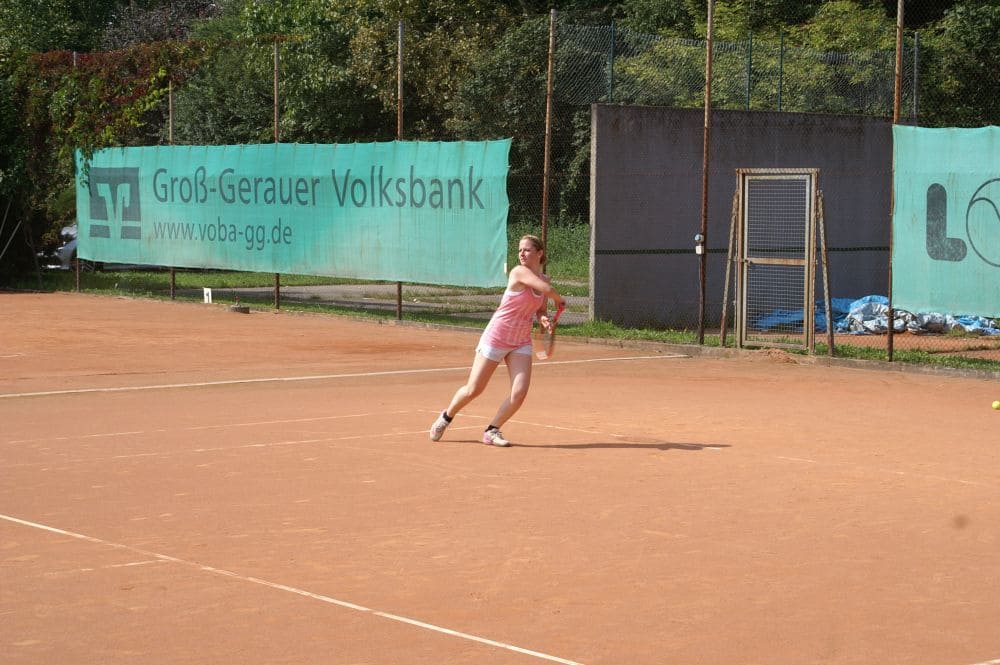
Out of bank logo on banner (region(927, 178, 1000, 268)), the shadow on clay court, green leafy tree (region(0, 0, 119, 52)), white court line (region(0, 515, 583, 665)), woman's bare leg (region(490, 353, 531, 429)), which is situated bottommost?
white court line (region(0, 515, 583, 665))

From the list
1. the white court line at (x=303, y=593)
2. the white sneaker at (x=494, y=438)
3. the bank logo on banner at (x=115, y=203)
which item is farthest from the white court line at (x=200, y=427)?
the bank logo on banner at (x=115, y=203)

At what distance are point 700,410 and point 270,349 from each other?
683 cm

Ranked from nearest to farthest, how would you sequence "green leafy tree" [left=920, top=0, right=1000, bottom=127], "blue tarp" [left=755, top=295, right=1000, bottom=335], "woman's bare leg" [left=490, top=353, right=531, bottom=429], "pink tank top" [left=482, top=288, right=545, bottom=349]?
"woman's bare leg" [left=490, top=353, right=531, bottom=429], "pink tank top" [left=482, top=288, right=545, bottom=349], "blue tarp" [left=755, top=295, right=1000, bottom=335], "green leafy tree" [left=920, top=0, right=1000, bottom=127]

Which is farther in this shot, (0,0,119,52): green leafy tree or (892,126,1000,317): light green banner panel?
(0,0,119,52): green leafy tree

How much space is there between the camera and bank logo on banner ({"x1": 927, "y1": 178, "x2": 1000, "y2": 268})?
49.2ft

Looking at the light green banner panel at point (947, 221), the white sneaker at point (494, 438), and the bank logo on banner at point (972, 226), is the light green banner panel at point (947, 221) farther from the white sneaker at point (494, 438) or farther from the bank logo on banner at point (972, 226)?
the white sneaker at point (494, 438)

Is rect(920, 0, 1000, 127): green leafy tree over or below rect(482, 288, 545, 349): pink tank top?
over

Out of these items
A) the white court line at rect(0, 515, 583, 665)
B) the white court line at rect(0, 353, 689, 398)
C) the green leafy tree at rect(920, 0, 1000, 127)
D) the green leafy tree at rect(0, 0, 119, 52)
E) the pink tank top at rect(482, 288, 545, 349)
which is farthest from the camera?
the green leafy tree at rect(0, 0, 119, 52)

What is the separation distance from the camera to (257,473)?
9.45 metres

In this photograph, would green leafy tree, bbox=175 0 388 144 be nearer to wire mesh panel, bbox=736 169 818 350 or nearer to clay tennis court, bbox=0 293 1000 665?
wire mesh panel, bbox=736 169 818 350

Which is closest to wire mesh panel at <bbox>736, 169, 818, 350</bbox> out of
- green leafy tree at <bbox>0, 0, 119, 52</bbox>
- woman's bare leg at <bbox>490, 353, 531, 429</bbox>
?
woman's bare leg at <bbox>490, 353, 531, 429</bbox>

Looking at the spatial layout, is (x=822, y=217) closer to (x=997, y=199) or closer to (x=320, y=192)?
(x=997, y=199)

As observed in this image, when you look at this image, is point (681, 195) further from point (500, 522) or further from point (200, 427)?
point (500, 522)

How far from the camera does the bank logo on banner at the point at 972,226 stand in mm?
14992
